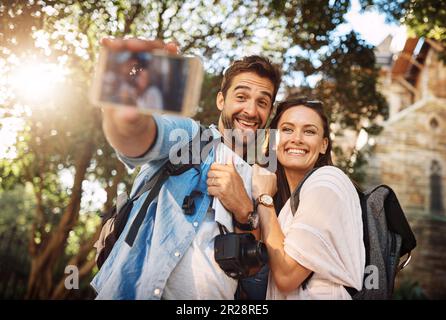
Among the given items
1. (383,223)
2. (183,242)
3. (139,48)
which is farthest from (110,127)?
(383,223)

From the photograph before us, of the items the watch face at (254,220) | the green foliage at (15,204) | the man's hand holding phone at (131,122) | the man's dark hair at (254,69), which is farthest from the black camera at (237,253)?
the green foliage at (15,204)

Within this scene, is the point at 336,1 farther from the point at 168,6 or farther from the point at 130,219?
the point at 130,219

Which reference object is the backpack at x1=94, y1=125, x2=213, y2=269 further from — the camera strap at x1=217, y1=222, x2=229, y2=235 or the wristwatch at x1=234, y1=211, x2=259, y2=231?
the wristwatch at x1=234, y1=211, x2=259, y2=231

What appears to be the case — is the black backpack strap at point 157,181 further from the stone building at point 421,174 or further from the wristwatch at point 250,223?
the stone building at point 421,174

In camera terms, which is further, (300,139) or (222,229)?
(300,139)

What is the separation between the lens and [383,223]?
7.84 ft

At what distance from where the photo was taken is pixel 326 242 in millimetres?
2086

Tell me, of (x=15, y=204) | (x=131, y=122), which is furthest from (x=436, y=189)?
(x=15, y=204)

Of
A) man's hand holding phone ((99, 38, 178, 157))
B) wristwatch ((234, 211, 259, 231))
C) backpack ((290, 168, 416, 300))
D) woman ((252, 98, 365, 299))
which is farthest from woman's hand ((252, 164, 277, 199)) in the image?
man's hand holding phone ((99, 38, 178, 157))

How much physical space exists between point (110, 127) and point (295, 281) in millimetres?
1208

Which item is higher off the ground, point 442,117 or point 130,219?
point 442,117

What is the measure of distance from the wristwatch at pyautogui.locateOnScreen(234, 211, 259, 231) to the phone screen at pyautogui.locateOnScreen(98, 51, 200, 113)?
2.94ft

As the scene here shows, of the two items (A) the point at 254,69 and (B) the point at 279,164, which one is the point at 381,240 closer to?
(B) the point at 279,164

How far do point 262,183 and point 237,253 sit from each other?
71 centimetres
